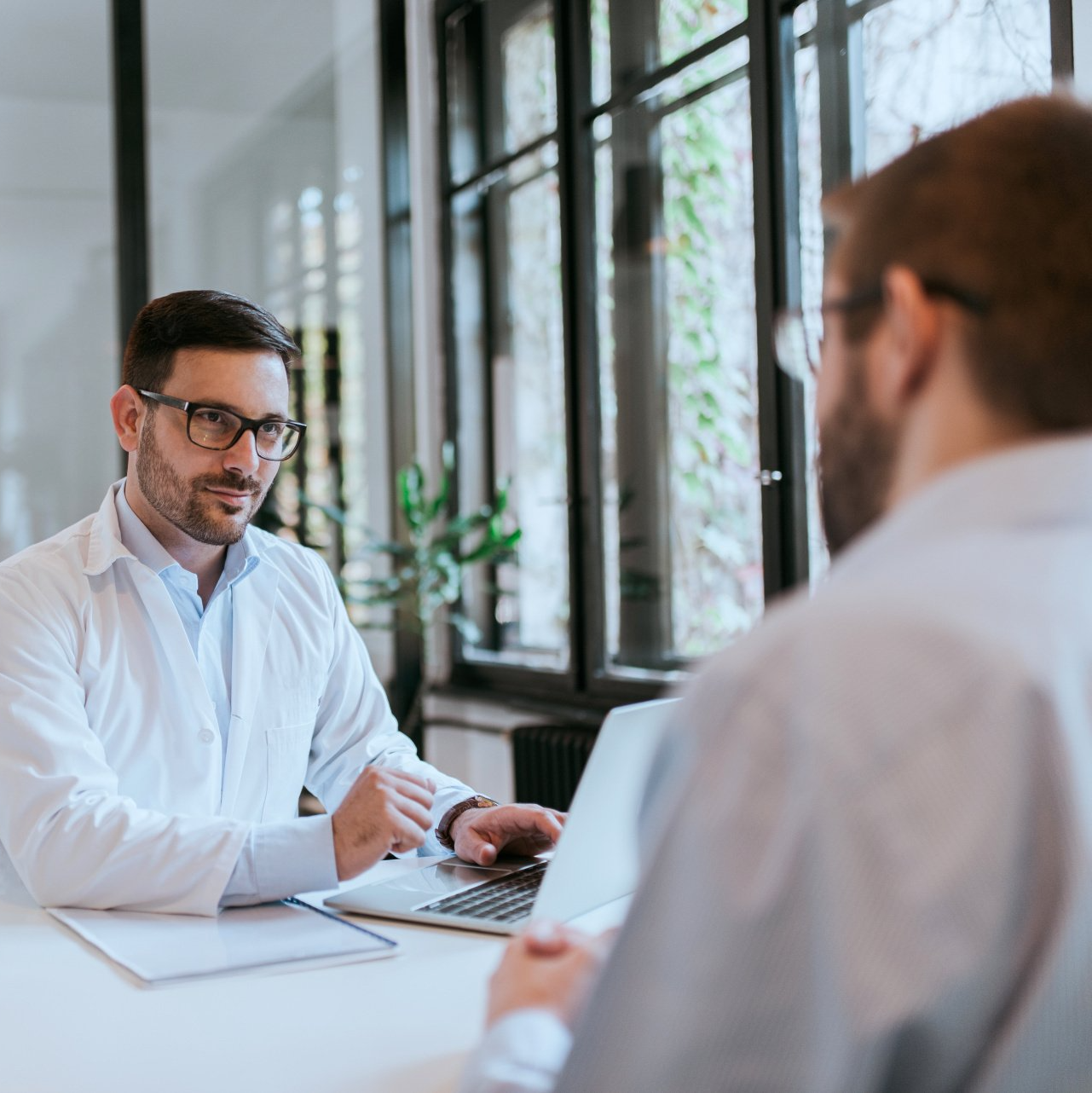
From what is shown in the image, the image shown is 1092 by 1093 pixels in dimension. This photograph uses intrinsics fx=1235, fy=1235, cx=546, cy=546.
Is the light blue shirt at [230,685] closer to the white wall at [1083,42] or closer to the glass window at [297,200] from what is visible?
the white wall at [1083,42]

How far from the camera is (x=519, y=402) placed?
4.46 meters

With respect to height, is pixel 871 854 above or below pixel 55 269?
below

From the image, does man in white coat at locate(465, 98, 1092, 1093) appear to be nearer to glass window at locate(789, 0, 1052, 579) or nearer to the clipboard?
the clipboard

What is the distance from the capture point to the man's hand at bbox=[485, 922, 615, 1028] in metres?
0.76

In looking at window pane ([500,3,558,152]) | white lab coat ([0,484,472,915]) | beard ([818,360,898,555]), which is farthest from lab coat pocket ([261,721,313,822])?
window pane ([500,3,558,152])

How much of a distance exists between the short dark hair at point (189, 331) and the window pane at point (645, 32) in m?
1.89

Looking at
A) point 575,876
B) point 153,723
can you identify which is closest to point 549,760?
point 153,723

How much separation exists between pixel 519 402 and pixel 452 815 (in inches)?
113

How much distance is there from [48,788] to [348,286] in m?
3.54

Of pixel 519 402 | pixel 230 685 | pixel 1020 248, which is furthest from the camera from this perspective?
pixel 519 402

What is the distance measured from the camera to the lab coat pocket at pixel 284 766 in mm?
1912

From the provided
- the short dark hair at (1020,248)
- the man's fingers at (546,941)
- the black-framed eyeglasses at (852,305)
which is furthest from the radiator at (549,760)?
the short dark hair at (1020,248)

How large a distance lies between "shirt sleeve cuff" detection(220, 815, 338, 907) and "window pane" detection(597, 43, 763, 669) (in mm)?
2046

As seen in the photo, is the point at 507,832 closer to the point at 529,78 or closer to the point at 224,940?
the point at 224,940
